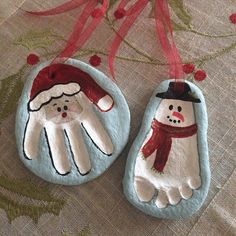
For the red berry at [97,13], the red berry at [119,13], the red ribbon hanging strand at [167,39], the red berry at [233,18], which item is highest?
the red berry at [233,18]

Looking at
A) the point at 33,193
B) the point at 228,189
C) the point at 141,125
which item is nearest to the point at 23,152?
the point at 33,193

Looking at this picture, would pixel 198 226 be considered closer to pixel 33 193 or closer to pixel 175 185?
pixel 175 185

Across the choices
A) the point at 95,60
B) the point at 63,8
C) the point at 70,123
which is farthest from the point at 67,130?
the point at 63,8

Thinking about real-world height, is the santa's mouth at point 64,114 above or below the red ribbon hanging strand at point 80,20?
below

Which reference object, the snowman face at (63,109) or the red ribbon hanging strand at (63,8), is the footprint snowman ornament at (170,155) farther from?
the red ribbon hanging strand at (63,8)

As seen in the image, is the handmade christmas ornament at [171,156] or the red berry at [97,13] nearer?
the handmade christmas ornament at [171,156]

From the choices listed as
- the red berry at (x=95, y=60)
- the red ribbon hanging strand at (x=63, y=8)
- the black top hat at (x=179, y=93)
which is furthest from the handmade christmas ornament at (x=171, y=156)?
the red ribbon hanging strand at (x=63, y=8)
